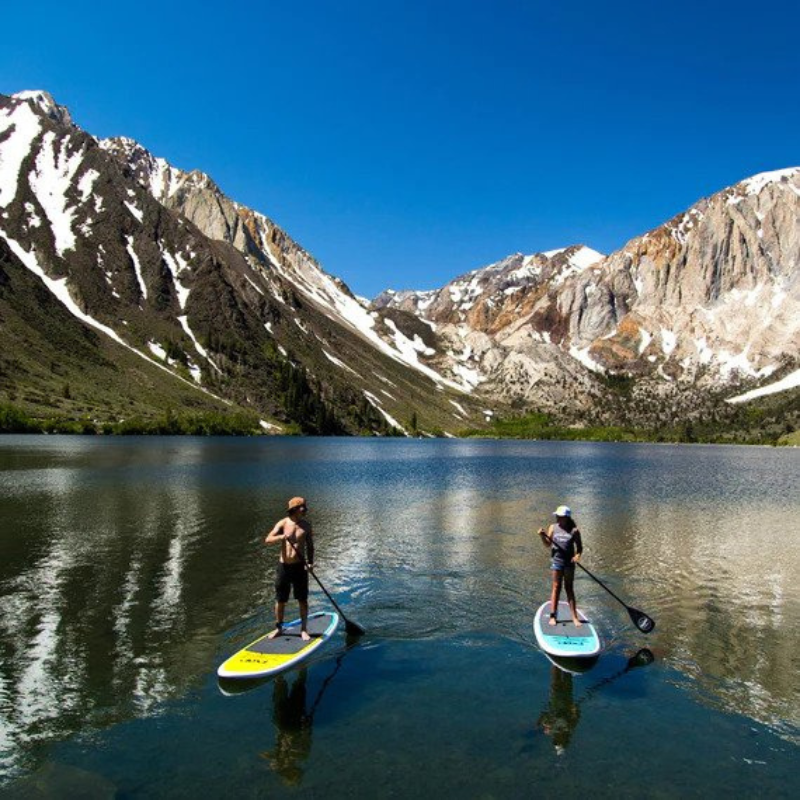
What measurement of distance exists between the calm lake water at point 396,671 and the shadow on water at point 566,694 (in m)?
0.08

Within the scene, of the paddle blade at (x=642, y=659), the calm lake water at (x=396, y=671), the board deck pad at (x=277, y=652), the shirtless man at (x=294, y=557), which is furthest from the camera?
the shirtless man at (x=294, y=557)

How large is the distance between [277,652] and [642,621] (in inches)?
507

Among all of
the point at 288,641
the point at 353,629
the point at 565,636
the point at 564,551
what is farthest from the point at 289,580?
the point at 564,551

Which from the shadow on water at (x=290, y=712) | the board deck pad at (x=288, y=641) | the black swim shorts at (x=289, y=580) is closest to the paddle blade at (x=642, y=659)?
the shadow on water at (x=290, y=712)

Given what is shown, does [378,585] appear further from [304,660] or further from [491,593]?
[304,660]

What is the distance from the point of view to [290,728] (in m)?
16.2

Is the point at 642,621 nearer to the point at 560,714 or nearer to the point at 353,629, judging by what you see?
the point at 560,714

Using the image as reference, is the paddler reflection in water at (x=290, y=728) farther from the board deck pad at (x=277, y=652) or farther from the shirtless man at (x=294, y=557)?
the shirtless man at (x=294, y=557)

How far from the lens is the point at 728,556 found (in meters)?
40.2

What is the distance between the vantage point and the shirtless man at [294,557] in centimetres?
2155

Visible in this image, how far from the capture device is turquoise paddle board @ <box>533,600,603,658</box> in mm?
20938

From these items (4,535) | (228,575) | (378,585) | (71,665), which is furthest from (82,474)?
(71,665)

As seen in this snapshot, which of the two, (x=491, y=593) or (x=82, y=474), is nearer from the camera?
(x=491, y=593)

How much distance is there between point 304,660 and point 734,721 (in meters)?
11.9
